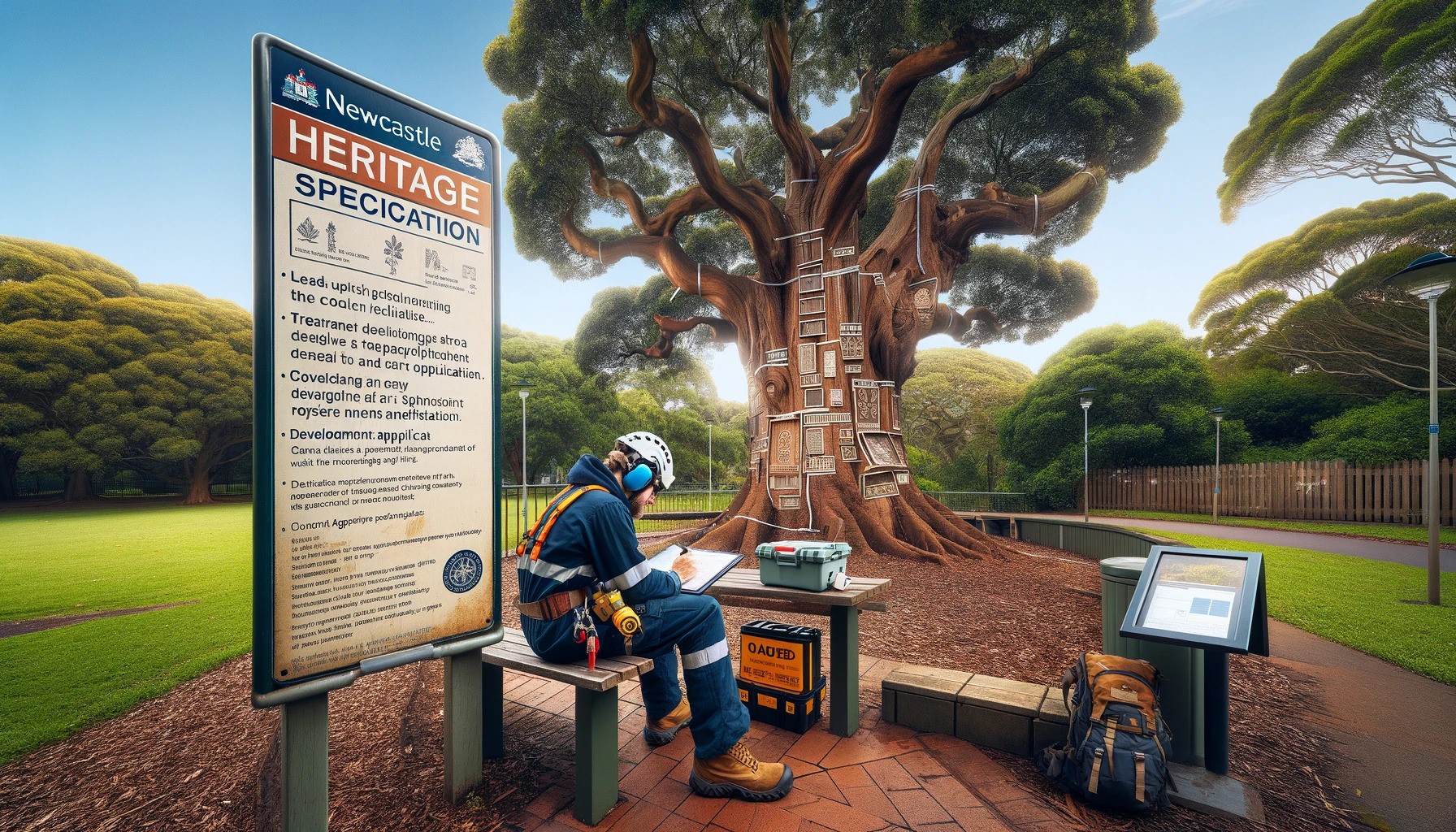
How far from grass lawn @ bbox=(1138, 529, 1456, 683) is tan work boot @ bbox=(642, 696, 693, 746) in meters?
3.27

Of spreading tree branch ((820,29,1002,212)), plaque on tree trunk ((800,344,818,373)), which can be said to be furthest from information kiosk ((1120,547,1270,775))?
spreading tree branch ((820,29,1002,212))

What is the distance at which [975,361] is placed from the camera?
33875 millimetres

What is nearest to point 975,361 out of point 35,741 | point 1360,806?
point 1360,806

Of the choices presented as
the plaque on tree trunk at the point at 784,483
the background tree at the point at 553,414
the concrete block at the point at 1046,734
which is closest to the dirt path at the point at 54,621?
the plaque on tree trunk at the point at 784,483

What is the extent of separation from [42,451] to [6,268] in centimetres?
888

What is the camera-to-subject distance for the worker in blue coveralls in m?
2.26

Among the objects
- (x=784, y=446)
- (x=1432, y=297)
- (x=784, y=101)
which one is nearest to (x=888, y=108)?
(x=784, y=101)

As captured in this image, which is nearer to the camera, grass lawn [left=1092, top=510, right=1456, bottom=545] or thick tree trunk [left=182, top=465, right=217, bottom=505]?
grass lawn [left=1092, top=510, right=1456, bottom=545]

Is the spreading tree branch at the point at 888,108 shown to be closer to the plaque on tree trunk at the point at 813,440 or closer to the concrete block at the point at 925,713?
the plaque on tree trunk at the point at 813,440

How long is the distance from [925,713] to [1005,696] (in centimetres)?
43

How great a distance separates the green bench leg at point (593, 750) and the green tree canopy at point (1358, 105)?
19.9 m

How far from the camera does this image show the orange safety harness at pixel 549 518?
91.6 inches

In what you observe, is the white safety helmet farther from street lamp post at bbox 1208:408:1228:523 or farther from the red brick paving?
street lamp post at bbox 1208:408:1228:523

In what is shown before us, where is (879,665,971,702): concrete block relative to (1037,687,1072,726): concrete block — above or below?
below
